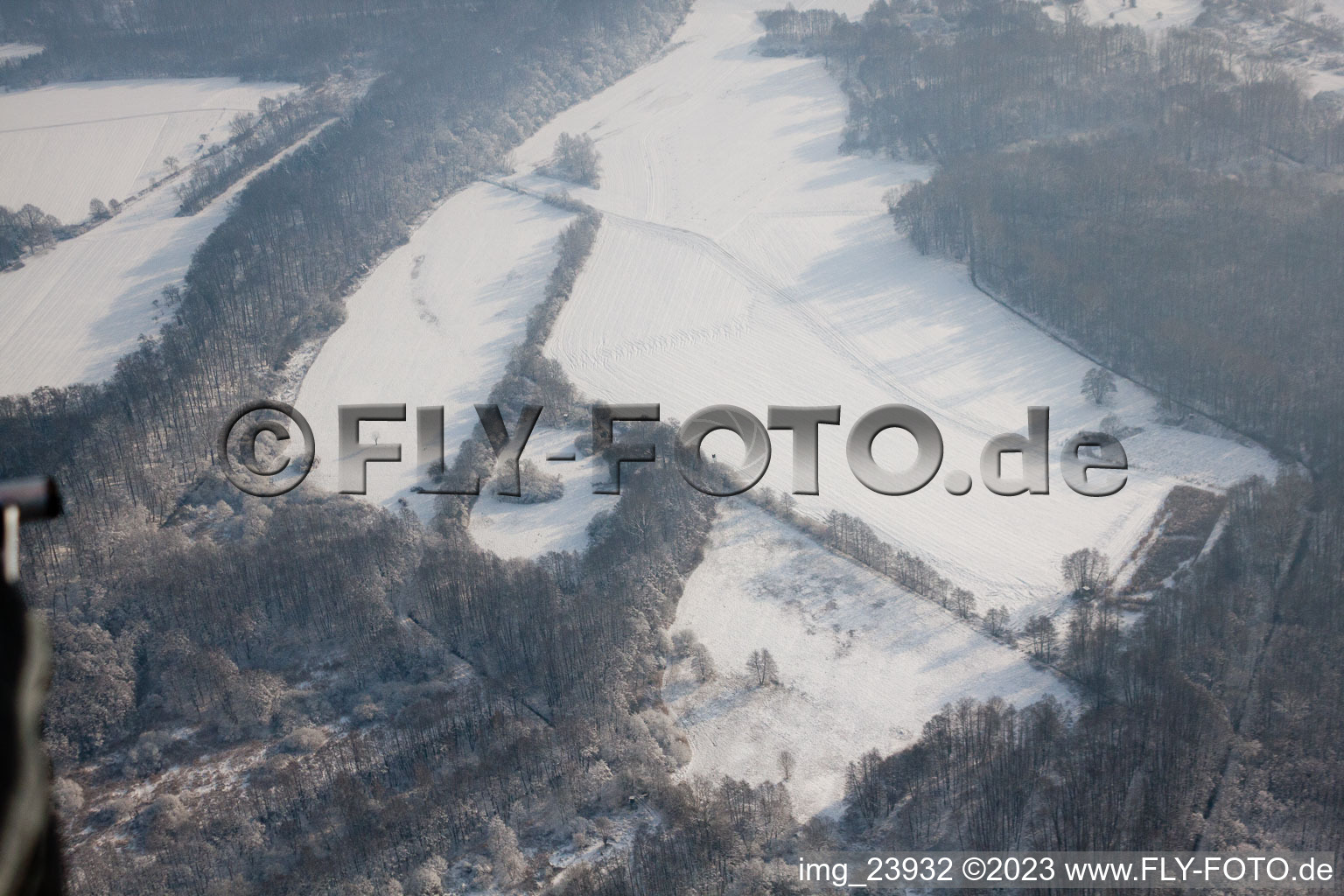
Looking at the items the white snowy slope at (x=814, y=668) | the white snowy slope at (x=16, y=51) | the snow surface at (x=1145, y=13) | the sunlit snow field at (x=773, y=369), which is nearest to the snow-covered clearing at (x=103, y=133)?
the white snowy slope at (x=16, y=51)

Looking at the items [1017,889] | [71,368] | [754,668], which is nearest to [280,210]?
[71,368]

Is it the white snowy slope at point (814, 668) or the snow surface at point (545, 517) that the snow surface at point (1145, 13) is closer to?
the snow surface at point (545, 517)

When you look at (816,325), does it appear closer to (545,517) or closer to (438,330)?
(438,330)

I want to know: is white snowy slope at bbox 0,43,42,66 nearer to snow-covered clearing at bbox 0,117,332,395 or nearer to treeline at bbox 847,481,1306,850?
snow-covered clearing at bbox 0,117,332,395

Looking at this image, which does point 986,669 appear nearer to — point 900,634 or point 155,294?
point 900,634

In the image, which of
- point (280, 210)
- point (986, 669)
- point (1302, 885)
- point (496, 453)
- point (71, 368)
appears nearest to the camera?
point (1302, 885)

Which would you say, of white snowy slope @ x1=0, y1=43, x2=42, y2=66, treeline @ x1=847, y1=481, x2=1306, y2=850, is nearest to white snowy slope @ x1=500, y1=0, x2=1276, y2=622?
treeline @ x1=847, y1=481, x2=1306, y2=850

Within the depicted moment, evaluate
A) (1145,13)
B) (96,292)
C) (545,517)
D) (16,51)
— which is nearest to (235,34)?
(16,51)
